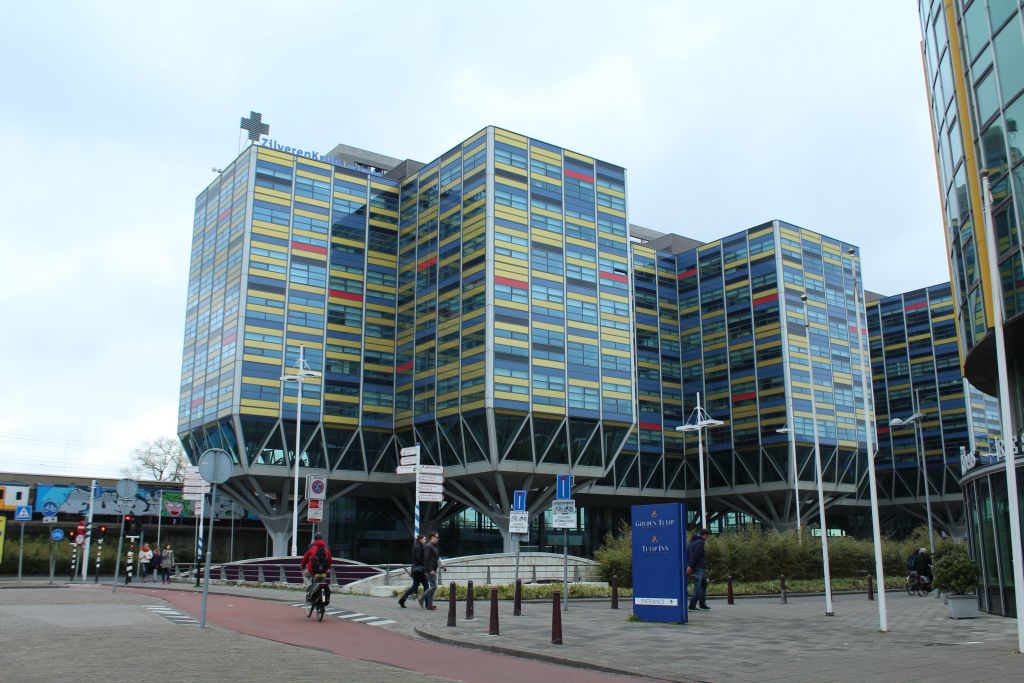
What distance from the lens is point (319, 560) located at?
62.4 ft

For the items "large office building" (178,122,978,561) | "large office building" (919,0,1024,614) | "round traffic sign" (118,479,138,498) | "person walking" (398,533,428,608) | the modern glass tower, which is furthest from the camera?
"large office building" (178,122,978,561)

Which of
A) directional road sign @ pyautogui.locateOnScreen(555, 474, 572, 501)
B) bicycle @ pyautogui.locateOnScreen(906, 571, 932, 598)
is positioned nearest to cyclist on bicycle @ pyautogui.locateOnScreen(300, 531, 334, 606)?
directional road sign @ pyautogui.locateOnScreen(555, 474, 572, 501)

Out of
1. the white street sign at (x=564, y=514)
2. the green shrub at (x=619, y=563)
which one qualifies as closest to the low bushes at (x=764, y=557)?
the green shrub at (x=619, y=563)

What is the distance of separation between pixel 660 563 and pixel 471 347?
4668 cm

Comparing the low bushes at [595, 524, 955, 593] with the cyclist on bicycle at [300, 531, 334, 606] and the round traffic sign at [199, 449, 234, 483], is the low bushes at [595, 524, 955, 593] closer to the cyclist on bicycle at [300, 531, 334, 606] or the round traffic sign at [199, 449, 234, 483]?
the cyclist on bicycle at [300, 531, 334, 606]

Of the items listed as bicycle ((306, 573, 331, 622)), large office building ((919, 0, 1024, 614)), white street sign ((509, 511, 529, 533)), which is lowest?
bicycle ((306, 573, 331, 622))

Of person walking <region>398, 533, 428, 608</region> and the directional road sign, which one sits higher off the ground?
the directional road sign

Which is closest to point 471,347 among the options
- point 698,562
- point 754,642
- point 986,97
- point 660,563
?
point 698,562

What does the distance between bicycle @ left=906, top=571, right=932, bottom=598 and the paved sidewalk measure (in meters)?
11.2

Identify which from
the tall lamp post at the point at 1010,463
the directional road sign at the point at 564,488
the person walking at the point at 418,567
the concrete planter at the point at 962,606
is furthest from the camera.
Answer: the person walking at the point at 418,567

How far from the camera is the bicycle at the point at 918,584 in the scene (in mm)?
35631

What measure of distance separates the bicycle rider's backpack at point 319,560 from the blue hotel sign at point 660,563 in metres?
6.67

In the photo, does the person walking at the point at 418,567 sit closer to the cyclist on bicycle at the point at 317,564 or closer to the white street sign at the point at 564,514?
the white street sign at the point at 564,514

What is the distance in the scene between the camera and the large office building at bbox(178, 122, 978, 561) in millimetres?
66062
